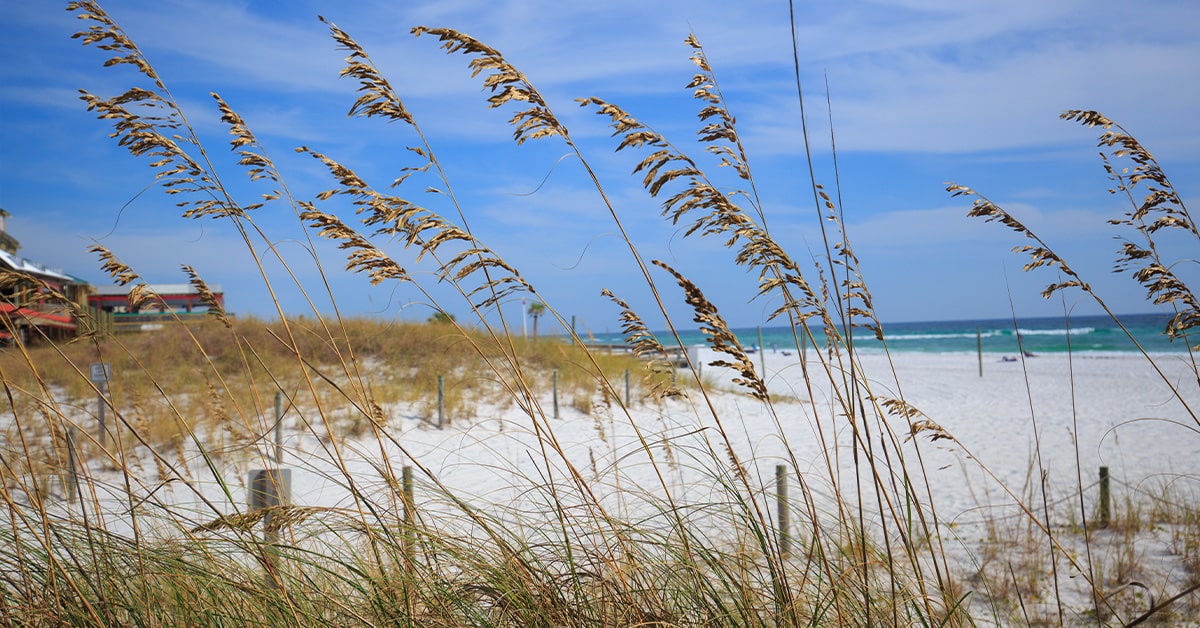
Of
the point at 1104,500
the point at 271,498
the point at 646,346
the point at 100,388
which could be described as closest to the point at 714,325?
the point at 646,346

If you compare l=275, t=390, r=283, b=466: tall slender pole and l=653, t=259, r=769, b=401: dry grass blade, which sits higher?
l=653, t=259, r=769, b=401: dry grass blade

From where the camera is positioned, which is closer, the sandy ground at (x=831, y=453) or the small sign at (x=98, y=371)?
the sandy ground at (x=831, y=453)

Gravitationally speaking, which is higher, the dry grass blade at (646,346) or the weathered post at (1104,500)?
the dry grass blade at (646,346)

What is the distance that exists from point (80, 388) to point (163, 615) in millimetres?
16006

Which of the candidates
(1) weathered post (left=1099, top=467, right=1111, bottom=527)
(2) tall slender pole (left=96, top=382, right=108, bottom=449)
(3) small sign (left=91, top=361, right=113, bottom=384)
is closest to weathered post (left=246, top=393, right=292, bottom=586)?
(2) tall slender pole (left=96, top=382, right=108, bottom=449)

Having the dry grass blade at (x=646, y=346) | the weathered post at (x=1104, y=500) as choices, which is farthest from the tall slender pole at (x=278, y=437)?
the weathered post at (x=1104, y=500)

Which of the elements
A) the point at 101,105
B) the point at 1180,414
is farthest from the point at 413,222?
the point at 1180,414

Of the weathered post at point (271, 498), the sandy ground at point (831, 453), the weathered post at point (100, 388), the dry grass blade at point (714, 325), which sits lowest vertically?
the sandy ground at point (831, 453)

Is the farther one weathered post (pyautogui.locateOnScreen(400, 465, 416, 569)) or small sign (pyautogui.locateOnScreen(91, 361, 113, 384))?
small sign (pyautogui.locateOnScreen(91, 361, 113, 384))

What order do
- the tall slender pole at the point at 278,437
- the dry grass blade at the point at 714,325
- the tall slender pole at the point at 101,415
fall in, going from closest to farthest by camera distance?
the dry grass blade at the point at 714,325, the tall slender pole at the point at 101,415, the tall slender pole at the point at 278,437

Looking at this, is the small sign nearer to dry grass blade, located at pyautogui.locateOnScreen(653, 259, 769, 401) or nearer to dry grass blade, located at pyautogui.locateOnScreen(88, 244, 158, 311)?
dry grass blade, located at pyautogui.locateOnScreen(88, 244, 158, 311)

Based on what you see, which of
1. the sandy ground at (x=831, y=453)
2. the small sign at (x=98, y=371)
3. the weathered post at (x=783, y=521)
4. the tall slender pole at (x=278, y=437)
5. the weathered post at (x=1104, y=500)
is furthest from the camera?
the weathered post at (x=1104, y=500)

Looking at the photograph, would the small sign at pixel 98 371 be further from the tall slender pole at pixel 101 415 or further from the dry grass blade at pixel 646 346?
the dry grass blade at pixel 646 346

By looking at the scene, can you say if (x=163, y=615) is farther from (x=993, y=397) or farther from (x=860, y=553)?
(x=993, y=397)
